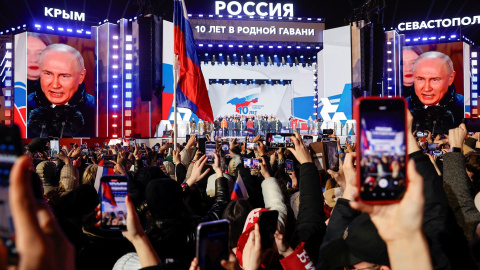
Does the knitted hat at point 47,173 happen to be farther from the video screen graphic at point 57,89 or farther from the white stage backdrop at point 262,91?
the white stage backdrop at point 262,91

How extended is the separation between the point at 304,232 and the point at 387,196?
4.41 feet

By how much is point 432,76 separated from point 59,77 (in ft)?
74.0

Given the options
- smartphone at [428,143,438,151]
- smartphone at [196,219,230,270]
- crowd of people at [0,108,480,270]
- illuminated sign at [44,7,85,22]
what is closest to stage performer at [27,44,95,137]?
illuminated sign at [44,7,85,22]

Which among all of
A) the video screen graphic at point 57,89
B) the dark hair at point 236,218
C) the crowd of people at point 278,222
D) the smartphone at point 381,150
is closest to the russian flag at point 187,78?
the crowd of people at point 278,222

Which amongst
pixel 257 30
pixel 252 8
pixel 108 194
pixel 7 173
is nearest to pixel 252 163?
pixel 108 194

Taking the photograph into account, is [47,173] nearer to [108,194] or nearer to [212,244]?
[108,194]

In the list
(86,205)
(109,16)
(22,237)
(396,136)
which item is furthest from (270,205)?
(109,16)

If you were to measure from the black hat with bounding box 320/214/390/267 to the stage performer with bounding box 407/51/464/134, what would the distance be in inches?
1140

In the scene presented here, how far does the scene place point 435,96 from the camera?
96.5 feet

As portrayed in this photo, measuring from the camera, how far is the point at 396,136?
4.89 feet

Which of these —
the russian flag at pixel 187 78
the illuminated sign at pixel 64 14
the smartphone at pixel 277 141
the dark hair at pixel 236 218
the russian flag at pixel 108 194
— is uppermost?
the illuminated sign at pixel 64 14

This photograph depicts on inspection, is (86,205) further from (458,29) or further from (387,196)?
(458,29)

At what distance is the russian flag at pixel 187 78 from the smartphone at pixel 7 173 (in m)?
9.48

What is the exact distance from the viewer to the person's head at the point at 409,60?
29828mm
